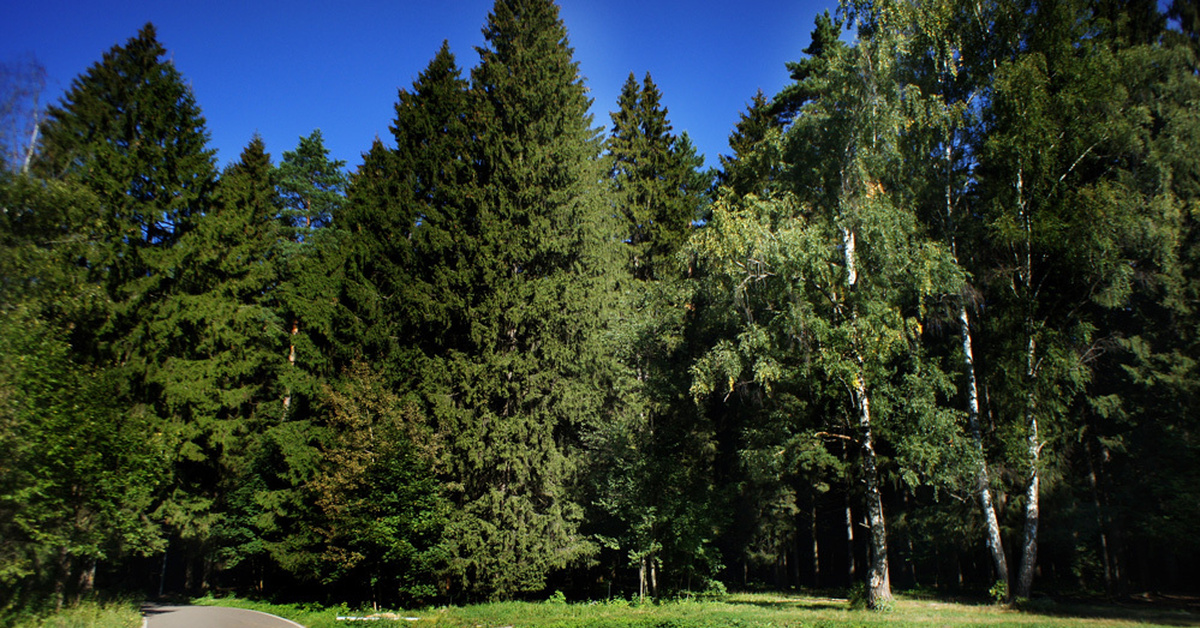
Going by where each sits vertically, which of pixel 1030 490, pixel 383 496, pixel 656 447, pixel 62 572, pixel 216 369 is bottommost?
pixel 62 572

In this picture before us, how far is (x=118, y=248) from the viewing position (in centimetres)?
2006

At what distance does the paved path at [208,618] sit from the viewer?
16297 mm

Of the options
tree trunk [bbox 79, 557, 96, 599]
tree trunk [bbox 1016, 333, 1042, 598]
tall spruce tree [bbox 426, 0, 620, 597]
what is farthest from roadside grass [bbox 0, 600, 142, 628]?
tree trunk [bbox 1016, 333, 1042, 598]

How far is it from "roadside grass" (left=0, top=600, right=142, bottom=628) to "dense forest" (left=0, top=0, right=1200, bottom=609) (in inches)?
36.1

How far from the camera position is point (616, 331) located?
2231cm

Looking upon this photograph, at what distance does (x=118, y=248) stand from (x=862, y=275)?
2451 centimetres

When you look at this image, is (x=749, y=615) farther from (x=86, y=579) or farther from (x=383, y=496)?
(x=86, y=579)

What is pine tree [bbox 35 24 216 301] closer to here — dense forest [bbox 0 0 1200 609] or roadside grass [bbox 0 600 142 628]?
dense forest [bbox 0 0 1200 609]

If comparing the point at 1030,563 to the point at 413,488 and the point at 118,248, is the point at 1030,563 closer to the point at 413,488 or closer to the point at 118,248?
the point at 413,488

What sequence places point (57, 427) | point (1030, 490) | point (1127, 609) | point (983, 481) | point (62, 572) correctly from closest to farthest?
point (57, 427) < point (1127, 609) < point (62, 572) < point (983, 481) < point (1030, 490)

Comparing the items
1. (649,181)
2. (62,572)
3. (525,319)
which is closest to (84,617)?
(62,572)

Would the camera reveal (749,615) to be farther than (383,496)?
No

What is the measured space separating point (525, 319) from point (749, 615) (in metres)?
11.6

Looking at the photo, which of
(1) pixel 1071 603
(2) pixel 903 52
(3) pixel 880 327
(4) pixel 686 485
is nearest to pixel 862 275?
(3) pixel 880 327
